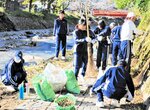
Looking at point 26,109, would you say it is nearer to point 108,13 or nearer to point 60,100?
point 60,100

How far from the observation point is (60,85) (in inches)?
397

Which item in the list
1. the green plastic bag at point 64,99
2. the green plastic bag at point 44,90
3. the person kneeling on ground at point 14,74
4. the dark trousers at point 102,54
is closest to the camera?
the green plastic bag at point 64,99

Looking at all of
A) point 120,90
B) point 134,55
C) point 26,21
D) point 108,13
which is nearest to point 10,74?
point 120,90

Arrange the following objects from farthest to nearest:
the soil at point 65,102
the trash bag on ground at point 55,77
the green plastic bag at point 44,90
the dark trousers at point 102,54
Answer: the dark trousers at point 102,54
the trash bag on ground at point 55,77
the green plastic bag at point 44,90
the soil at point 65,102

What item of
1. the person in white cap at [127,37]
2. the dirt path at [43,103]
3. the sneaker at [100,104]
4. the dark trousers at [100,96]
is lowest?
the dirt path at [43,103]

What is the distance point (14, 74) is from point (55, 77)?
4.10 ft

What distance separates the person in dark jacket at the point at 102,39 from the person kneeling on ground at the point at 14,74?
3.72 meters

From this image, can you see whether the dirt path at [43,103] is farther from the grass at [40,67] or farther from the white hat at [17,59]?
the grass at [40,67]

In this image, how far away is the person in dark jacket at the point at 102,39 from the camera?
1332cm

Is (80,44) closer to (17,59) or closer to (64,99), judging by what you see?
(17,59)

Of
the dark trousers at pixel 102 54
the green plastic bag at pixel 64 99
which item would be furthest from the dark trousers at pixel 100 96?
the dark trousers at pixel 102 54

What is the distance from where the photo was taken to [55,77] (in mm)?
9945

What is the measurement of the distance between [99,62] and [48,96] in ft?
16.0

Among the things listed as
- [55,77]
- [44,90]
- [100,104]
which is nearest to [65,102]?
[100,104]
